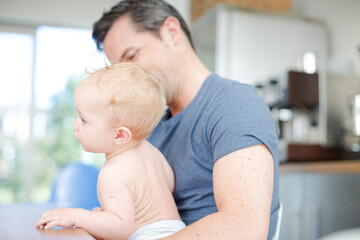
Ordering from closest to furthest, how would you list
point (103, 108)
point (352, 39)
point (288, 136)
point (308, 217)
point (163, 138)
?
point (103, 108) → point (163, 138) → point (308, 217) → point (288, 136) → point (352, 39)

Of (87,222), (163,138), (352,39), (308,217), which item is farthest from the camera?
(352,39)

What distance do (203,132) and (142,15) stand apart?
19.2 inches

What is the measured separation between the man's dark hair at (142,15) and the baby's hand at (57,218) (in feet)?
2.37

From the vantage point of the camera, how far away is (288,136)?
10.0 feet

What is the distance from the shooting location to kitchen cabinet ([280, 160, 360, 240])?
265cm

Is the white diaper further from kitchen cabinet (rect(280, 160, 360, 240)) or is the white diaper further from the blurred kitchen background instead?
kitchen cabinet (rect(280, 160, 360, 240))

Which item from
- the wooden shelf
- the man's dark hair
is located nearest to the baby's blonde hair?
the man's dark hair

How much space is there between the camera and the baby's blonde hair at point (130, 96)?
90 cm

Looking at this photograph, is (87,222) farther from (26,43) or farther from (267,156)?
(26,43)

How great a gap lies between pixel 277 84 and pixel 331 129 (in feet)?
1.73

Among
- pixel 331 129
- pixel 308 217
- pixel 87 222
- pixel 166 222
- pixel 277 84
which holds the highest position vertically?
pixel 87 222

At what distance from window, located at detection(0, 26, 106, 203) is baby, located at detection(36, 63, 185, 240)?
12.8ft

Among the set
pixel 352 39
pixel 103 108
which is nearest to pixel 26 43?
pixel 352 39

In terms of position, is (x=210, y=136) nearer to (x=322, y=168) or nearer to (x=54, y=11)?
(x=322, y=168)
